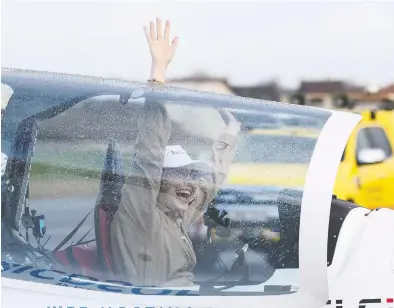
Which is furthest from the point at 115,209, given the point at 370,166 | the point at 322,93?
the point at 322,93

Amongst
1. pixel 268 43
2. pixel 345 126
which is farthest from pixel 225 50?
pixel 345 126

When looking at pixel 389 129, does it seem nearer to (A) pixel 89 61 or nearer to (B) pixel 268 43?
(B) pixel 268 43

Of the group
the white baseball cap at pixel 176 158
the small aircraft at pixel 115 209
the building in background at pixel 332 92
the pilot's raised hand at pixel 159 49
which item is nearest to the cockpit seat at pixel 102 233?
the small aircraft at pixel 115 209

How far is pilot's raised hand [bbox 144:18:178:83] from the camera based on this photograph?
246cm

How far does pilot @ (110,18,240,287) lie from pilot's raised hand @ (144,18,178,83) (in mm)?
372

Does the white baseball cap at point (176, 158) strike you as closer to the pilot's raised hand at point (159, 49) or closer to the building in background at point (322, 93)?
the pilot's raised hand at point (159, 49)

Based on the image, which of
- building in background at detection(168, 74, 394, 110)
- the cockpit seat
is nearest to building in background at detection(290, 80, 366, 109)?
building in background at detection(168, 74, 394, 110)

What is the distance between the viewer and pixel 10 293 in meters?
2.01

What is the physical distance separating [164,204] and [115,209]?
0.46 ft

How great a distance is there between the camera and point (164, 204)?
6.85ft

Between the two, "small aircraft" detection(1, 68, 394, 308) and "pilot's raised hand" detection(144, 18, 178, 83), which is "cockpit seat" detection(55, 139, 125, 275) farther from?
"pilot's raised hand" detection(144, 18, 178, 83)

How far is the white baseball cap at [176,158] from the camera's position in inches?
81.9

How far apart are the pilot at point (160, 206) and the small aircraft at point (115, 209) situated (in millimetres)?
25

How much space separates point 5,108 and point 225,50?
13.8 ft
